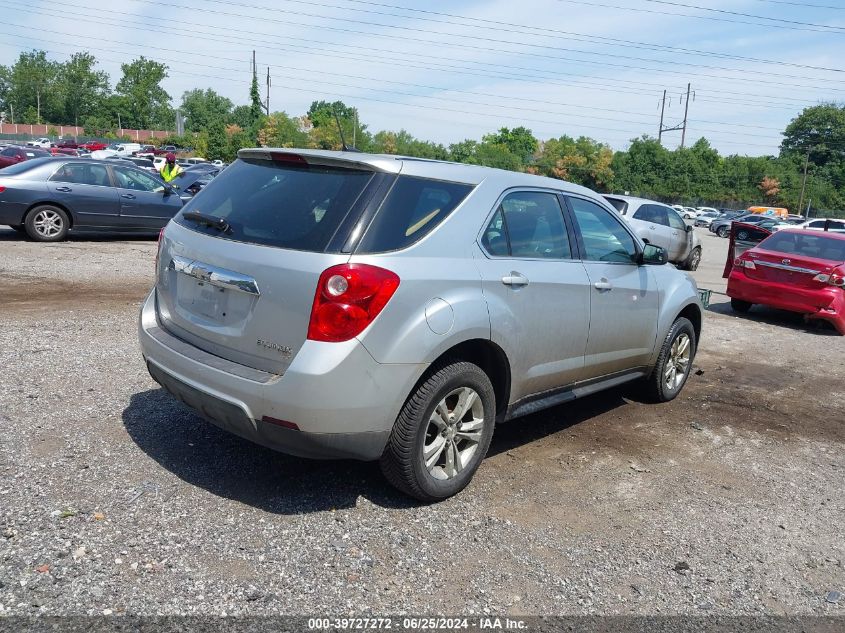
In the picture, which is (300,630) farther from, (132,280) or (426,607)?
(132,280)

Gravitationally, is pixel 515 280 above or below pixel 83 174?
below

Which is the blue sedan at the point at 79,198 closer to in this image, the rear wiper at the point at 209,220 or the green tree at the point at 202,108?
the rear wiper at the point at 209,220

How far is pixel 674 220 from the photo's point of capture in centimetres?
1747

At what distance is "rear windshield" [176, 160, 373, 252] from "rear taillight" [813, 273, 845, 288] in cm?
866

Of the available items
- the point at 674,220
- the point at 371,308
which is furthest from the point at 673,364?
the point at 674,220

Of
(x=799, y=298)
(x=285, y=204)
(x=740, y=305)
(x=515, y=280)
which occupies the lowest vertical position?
(x=740, y=305)

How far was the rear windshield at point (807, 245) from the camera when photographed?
10523 mm

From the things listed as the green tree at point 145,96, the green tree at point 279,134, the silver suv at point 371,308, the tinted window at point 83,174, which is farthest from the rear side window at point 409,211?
the green tree at point 145,96

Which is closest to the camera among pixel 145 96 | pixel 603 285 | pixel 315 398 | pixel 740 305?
pixel 315 398

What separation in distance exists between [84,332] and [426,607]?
16.9ft

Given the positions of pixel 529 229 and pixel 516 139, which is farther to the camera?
pixel 516 139

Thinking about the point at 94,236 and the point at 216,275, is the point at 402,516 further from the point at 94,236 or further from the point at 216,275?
the point at 94,236

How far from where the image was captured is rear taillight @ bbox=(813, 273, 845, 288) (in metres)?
10.1

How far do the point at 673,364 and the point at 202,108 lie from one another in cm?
14317
